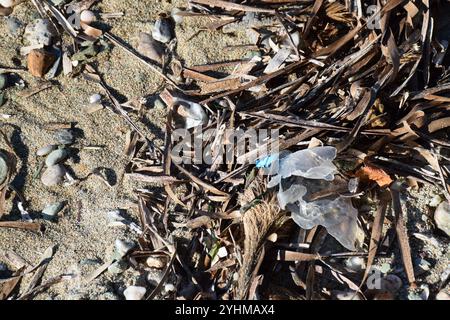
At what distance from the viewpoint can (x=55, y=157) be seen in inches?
94.6

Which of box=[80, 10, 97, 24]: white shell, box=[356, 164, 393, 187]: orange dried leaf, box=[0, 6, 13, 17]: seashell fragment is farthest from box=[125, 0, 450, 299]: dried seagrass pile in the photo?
box=[0, 6, 13, 17]: seashell fragment

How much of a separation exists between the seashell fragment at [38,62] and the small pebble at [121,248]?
0.80 m

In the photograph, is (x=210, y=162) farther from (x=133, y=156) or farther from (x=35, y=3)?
(x=35, y=3)

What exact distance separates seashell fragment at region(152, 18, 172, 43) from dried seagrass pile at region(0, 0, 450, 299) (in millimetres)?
54

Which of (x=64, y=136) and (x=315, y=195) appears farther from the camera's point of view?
(x=64, y=136)

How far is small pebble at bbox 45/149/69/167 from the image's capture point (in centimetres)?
240

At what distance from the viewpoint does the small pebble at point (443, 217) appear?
226 cm

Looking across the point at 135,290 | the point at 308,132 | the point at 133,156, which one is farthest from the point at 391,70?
the point at 135,290

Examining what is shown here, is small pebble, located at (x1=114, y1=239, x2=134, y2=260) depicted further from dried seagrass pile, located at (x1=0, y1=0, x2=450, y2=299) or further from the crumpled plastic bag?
the crumpled plastic bag

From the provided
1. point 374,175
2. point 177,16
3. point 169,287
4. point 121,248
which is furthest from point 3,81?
point 374,175

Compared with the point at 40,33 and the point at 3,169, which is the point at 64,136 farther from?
the point at 40,33

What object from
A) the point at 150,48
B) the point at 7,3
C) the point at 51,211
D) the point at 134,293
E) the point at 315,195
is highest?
the point at 7,3

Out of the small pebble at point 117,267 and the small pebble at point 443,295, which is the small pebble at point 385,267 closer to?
the small pebble at point 443,295

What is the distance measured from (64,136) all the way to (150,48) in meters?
0.49
